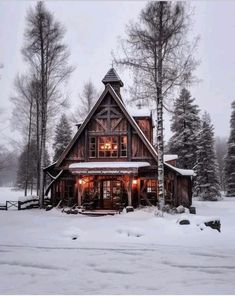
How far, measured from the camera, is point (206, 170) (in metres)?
42.6

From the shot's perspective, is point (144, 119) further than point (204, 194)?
No

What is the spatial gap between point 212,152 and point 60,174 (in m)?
23.1

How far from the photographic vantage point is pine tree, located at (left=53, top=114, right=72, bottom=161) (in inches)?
1871

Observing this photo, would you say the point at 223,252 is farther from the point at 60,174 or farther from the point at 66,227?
the point at 60,174

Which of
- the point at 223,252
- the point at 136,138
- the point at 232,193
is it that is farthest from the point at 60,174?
the point at 232,193

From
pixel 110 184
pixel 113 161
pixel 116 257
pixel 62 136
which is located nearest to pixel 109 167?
pixel 113 161

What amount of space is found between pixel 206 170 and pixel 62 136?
2027 cm

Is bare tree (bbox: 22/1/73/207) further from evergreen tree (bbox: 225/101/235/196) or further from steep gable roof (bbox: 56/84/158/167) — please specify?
evergreen tree (bbox: 225/101/235/196)

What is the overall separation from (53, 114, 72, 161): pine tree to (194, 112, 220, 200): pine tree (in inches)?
719

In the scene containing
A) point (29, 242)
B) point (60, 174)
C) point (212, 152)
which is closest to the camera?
point (29, 242)

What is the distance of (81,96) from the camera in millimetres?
41000

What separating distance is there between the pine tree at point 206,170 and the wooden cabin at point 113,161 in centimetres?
A: 1505

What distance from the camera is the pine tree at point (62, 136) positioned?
4753 cm

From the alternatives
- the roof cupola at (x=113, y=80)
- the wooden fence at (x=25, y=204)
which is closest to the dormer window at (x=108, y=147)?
the roof cupola at (x=113, y=80)
